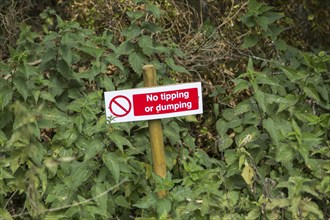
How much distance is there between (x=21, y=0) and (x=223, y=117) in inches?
115

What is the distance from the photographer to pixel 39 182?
16.1ft

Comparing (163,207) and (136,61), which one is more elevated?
(136,61)

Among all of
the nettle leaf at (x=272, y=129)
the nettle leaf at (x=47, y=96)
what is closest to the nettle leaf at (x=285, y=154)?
the nettle leaf at (x=272, y=129)

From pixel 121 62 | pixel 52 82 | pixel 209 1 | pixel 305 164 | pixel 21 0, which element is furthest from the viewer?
pixel 21 0

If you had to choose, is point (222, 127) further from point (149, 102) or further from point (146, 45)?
point (149, 102)

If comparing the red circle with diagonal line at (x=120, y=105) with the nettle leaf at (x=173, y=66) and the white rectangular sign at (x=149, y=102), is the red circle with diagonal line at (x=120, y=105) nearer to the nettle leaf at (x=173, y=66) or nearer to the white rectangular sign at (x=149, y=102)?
the white rectangular sign at (x=149, y=102)

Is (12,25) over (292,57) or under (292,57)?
over

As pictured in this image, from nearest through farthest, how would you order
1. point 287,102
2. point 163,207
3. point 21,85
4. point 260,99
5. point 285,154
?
point 163,207
point 285,154
point 260,99
point 21,85
point 287,102

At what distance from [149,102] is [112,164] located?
490mm

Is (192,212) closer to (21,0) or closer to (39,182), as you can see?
(39,182)

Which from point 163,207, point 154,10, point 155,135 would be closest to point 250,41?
point 154,10

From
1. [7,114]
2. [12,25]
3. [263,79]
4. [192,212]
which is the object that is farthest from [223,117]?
[12,25]

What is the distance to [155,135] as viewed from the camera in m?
4.54

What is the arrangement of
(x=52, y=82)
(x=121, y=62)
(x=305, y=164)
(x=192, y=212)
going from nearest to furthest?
(x=192, y=212), (x=305, y=164), (x=52, y=82), (x=121, y=62)
